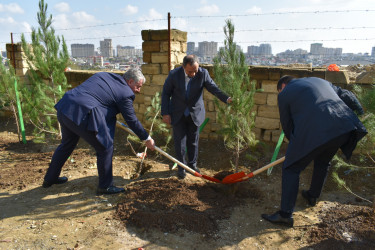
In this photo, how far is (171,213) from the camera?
11.8ft

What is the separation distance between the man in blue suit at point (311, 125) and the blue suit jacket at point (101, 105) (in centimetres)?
186

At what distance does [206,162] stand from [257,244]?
2446mm

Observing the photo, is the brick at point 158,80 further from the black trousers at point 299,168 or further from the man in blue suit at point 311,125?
the black trousers at point 299,168

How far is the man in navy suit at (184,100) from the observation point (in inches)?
172

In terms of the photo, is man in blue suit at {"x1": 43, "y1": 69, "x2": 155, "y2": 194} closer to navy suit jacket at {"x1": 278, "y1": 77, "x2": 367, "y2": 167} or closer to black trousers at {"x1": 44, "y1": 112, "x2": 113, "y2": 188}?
black trousers at {"x1": 44, "y1": 112, "x2": 113, "y2": 188}

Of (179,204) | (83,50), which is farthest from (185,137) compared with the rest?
(83,50)

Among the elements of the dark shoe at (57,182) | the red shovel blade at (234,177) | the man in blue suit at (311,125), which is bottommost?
the dark shoe at (57,182)

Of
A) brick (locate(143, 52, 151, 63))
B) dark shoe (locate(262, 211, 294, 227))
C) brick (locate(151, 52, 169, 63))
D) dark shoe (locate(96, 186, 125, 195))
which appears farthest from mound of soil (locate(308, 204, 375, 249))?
Result: brick (locate(143, 52, 151, 63))

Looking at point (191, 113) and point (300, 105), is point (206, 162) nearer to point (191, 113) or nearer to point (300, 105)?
point (191, 113)

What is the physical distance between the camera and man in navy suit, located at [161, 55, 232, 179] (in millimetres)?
4359

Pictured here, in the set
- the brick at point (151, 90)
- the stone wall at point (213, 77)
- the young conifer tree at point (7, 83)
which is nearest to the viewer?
the stone wall at point (213, 77)

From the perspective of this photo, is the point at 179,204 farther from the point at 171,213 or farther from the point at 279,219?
the point at 279,219

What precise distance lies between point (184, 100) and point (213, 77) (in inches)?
59.8

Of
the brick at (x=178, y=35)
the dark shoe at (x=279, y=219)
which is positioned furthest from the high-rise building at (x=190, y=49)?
the dark shoe at (x=279, y=219)
